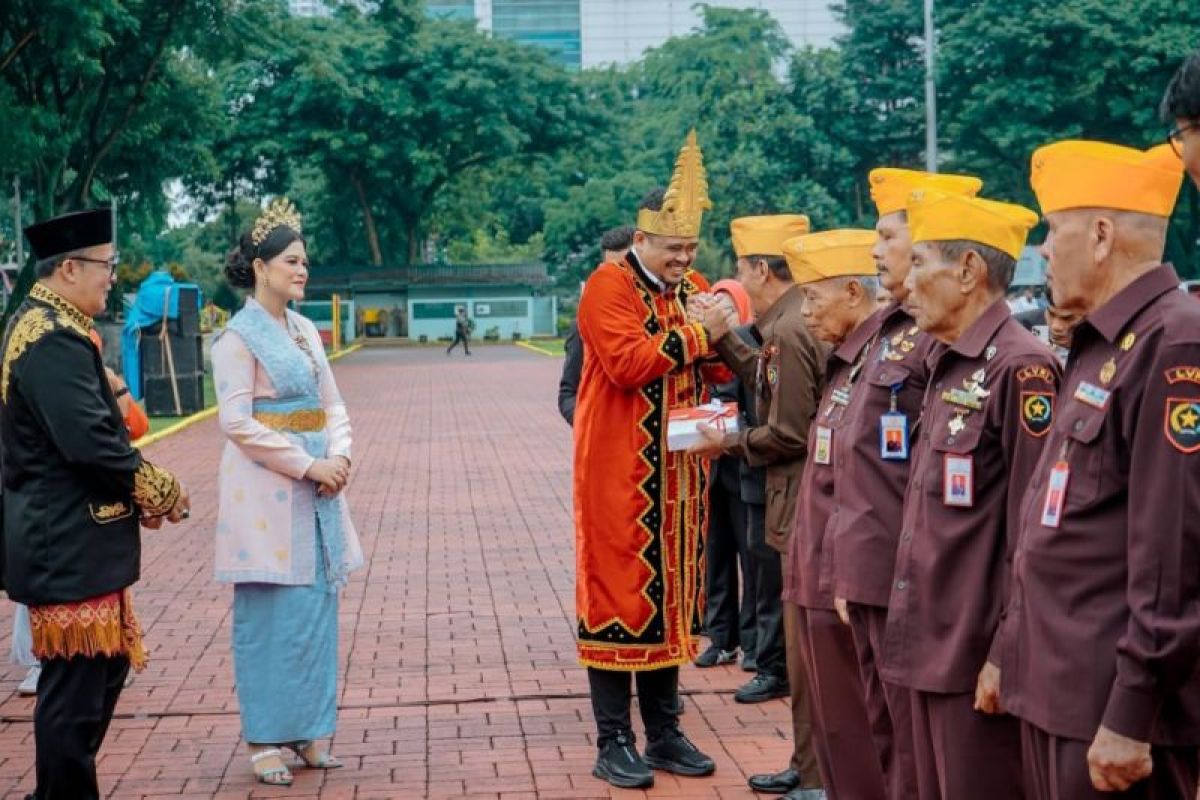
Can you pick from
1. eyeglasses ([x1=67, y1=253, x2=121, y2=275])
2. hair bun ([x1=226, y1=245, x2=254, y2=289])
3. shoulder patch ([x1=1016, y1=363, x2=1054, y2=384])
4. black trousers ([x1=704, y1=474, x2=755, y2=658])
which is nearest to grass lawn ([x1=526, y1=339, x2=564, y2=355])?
black trousers ([x1=704, y1=474, x2=755, y2=658])

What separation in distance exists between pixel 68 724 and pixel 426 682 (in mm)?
2497

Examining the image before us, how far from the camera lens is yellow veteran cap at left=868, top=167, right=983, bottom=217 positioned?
4383mm

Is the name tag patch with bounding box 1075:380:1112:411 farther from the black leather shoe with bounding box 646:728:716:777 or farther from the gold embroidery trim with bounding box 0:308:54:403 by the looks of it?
the gold embroidery trim with bounding box 0:308:54:403

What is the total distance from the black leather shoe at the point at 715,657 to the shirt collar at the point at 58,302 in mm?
3533

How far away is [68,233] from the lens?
517cm

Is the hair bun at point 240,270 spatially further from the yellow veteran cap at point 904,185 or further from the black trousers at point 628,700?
the yellow veteran cap at point 904,185

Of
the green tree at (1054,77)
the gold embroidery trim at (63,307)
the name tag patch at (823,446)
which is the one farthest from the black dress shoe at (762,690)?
the green tree at (1054,77)

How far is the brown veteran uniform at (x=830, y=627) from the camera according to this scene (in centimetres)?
464

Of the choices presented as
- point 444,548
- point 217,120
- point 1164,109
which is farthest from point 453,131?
point 1164,109

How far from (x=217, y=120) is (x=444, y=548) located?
730 inches

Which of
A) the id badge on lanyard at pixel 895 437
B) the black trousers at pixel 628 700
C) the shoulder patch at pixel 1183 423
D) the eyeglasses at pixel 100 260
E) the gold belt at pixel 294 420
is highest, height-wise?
the eyeglasses at pixel 100 260

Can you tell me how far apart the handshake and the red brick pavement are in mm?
1587

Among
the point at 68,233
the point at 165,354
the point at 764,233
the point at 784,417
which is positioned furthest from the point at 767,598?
the point at 165,354

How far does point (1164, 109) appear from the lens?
2.93 m
